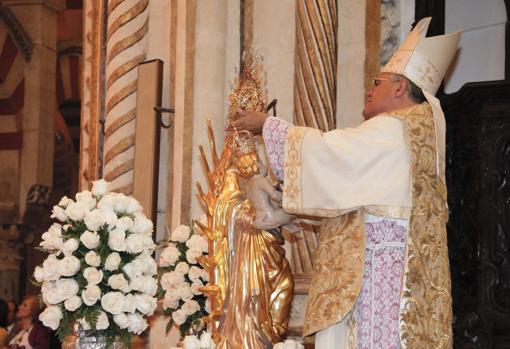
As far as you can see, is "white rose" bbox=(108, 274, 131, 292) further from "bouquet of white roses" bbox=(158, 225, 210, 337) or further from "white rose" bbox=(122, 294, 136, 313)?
"bouquet of white roses" bbox=(158, 225, 210, 337)

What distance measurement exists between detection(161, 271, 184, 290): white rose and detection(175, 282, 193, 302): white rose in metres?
0.02

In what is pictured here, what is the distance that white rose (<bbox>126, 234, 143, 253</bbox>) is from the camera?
15.9ft

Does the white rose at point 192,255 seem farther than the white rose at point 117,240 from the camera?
Yes

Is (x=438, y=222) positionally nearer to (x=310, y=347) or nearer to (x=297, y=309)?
(x=310, y=347)

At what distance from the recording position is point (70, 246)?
15.7 feet

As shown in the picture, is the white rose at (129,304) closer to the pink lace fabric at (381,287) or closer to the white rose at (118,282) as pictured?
the white rose at (118,282)

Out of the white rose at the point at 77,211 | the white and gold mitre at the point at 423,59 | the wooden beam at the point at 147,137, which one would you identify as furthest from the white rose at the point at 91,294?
the wooden beam at the point at 147,137

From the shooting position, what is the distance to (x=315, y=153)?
4508 mm

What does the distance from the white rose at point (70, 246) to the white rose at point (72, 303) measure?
0.20 m

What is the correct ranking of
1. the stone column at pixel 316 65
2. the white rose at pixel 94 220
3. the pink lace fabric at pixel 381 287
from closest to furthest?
the pink lace fabric at pixel 381 287 → the white rose at pixel 94 220 → the stone column at pixel 316 65

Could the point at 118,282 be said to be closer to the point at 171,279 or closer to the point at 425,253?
the point at 171,279

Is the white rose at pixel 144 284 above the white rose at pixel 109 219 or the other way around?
the other way around

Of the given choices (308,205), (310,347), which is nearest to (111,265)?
(308,205)

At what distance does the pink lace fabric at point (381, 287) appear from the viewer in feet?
14.4
